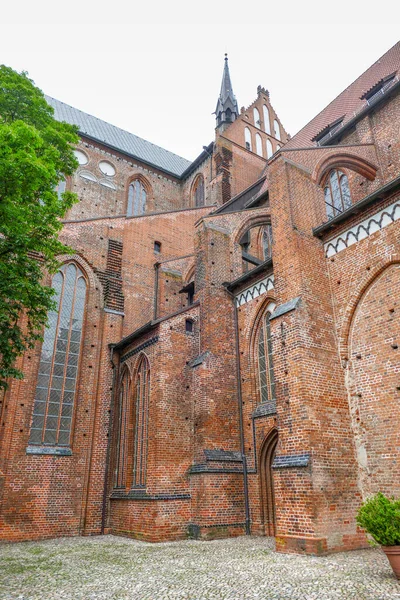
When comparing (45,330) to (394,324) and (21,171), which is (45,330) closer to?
(21,171)

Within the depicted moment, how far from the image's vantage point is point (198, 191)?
2562 centimetres

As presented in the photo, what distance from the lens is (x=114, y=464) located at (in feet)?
47.6

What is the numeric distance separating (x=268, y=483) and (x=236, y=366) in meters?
3.37

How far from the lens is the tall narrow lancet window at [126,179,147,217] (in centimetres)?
2423


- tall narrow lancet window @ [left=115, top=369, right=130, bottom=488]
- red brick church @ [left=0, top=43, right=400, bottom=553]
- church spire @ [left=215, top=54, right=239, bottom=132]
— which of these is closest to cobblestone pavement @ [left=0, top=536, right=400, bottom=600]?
red brick church @ [left=0, top=43, right=400, bottom=553]

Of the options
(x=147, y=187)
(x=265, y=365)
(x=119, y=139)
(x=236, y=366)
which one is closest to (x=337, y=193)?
(x=265, y=365)

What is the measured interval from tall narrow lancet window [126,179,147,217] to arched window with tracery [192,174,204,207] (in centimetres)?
294

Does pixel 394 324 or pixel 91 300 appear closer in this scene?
pixel 394 324

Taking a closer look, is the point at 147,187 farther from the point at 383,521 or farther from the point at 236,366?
the point at 383,521

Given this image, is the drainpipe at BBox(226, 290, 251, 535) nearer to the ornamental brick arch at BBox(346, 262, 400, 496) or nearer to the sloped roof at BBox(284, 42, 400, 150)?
the ornamental brick arch at BBox(346, 262, 400, 496)

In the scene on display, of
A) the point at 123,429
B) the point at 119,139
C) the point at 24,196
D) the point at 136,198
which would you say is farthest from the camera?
the point at 119,139

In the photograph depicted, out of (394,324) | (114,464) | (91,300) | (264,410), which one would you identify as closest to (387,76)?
(394,324)

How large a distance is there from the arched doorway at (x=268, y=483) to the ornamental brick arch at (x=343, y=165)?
7.05 metres

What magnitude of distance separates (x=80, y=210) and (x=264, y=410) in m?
Answer: 14.3
